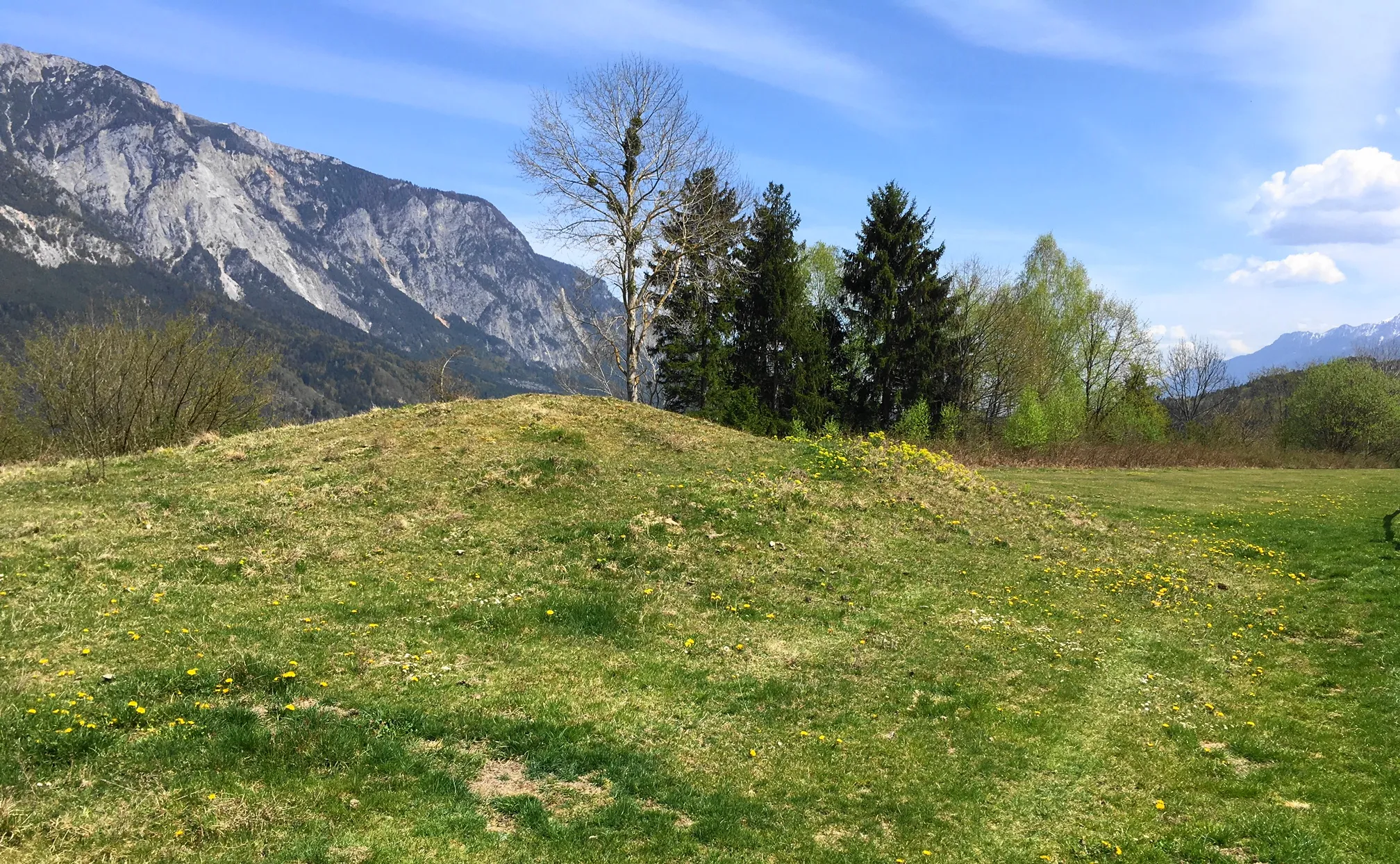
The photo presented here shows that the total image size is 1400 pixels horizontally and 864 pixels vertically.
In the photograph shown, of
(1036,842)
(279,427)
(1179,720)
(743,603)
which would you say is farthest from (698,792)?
(279,427)

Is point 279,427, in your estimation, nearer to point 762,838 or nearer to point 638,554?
point 638,554

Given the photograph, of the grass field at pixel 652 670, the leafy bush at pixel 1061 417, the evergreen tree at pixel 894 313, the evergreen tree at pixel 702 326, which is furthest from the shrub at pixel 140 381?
the leafy bush at pixel 1061 417

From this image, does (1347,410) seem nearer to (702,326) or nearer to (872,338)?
(872,338)

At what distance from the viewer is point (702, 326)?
4184cm

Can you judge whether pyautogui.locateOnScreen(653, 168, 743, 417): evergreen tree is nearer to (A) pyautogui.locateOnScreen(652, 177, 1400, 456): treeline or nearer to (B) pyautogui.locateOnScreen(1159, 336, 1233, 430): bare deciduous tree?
(A) pyautogui.locateOnScreen(652, 177, 1400, 456): treeline

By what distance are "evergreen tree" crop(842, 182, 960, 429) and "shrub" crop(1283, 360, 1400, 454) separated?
42682 mm

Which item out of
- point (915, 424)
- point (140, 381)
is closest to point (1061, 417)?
point (915, 424)

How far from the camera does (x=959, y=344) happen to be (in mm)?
51875

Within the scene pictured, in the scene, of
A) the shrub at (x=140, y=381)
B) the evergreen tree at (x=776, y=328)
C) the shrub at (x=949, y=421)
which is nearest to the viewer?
the shrub at (x=140, y=381)

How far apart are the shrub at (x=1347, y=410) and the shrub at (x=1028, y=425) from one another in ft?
111

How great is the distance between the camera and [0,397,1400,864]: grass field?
21.7 feet

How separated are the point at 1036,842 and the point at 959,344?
160 feet

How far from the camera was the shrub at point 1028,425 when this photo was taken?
5002cm

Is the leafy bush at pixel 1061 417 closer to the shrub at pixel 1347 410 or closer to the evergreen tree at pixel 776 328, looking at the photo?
the evergreen tree at pixel 776 328
